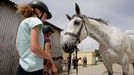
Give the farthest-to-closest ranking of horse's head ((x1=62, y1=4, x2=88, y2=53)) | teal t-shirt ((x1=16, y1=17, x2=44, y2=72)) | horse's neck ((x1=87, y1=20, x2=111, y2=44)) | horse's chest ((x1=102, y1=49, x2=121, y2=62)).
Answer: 1. horse's neck ((x1=87, y1=20, x2=111, y2=44))
2. horse's chest ((x1=102, y1=49, x2=121, y2=62))
3. horse's head ((x1=62, y1=4, x2=88, y2=53))
4. teal t-shirt ((x1=16, y1=17, x2=44, y2=72))

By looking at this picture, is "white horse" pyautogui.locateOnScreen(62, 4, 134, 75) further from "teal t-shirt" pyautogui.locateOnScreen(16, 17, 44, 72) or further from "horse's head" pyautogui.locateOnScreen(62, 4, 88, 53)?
"teal t-shirt" pyautogui.locateOnScreen(16, 17, 44, 72)

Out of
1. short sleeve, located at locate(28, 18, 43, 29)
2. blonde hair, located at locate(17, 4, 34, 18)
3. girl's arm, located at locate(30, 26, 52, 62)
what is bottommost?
girl's arm, located at locate(30, 26, 52, 62)

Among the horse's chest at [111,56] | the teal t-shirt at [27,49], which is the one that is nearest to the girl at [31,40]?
the teal t-shirt at [27,49]

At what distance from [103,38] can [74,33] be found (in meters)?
0.76

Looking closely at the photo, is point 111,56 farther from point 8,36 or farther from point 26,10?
point 8,36

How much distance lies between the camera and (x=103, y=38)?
5.52 meters

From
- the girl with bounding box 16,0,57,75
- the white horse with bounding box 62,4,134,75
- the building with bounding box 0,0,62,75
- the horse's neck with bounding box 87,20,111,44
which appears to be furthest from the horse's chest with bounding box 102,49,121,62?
the building with bounding box 0,0,62,75

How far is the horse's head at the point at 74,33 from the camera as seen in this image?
5036 mm

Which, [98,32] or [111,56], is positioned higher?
[98,32]

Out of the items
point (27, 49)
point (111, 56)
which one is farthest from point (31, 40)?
point (111, 56)

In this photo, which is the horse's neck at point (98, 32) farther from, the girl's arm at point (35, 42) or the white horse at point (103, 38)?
the girl's arm at point (35, 42)

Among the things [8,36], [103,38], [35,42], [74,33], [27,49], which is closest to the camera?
[35,42]

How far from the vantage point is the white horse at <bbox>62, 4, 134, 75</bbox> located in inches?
203

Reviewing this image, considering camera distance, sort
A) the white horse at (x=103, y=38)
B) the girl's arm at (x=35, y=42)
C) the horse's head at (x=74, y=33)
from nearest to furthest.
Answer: the girl's arm at (x=35, y=42) < the horse's head at (x=74, y=33) < the white horse at (x=103, y=38)
